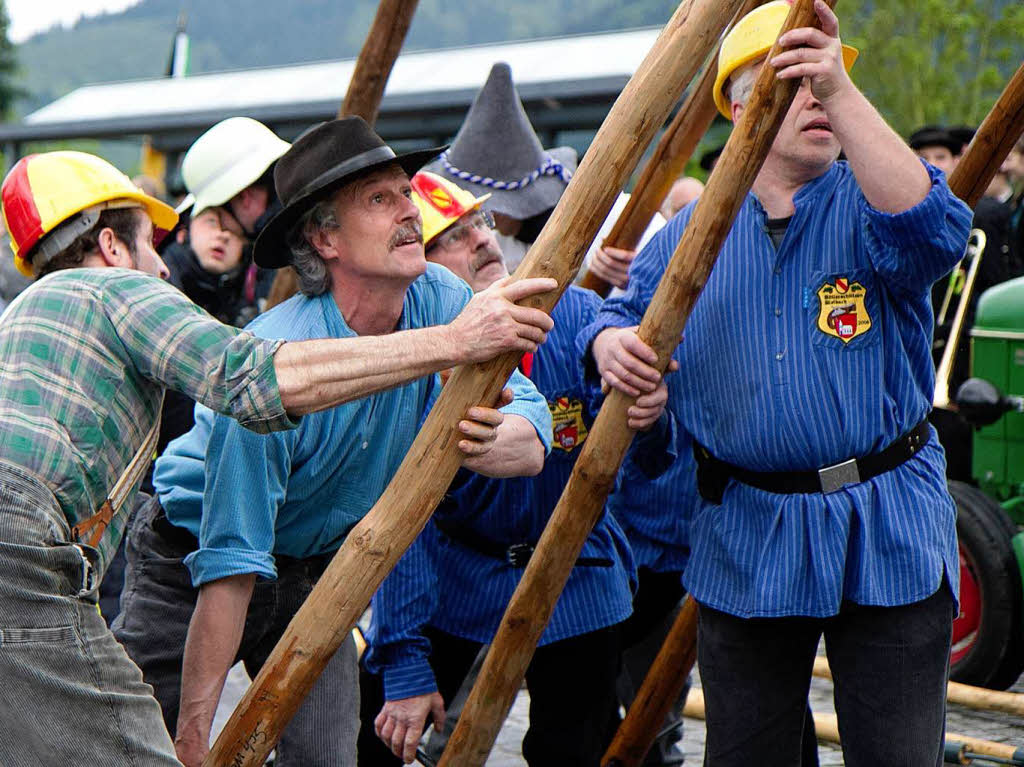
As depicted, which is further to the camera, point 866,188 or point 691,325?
point 691,325

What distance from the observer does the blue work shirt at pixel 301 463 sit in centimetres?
298

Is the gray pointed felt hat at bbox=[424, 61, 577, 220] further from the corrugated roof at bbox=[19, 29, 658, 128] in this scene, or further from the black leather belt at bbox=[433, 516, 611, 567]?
the corrugated roof at bbox=[19, 29, 658, 128]

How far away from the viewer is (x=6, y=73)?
61.4 metres

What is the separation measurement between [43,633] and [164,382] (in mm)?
475

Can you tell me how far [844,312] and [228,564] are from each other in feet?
4.50

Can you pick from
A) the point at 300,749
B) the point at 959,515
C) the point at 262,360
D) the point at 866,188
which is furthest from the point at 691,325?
the point at 959,515

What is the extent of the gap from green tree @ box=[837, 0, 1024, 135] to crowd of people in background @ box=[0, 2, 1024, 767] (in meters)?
23.6

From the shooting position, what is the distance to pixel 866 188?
268 cm

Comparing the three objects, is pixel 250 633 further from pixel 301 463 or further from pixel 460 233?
pixel 460 233

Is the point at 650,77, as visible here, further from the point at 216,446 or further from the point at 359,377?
the point at 216,446

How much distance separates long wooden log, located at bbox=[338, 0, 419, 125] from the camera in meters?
4.12

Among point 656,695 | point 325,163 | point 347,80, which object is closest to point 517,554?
point 656,695

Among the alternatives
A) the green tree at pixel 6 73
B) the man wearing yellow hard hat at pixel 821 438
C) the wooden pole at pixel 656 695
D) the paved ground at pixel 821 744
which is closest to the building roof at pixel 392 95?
the paved ground at pixel 821 744

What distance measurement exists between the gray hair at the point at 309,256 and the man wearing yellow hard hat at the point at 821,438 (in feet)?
2.19
